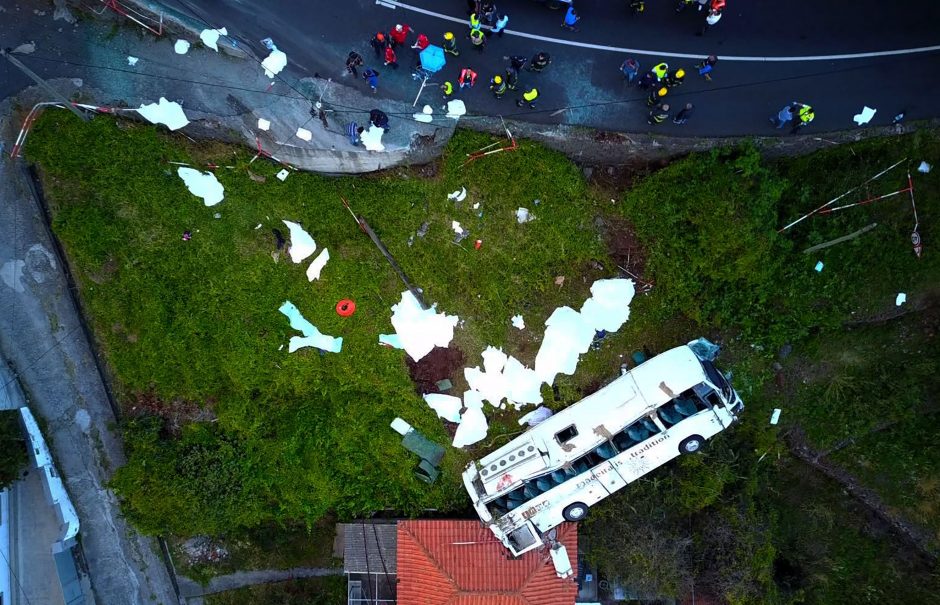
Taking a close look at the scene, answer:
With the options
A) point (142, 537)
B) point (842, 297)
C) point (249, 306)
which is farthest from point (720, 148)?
point (142, 537)

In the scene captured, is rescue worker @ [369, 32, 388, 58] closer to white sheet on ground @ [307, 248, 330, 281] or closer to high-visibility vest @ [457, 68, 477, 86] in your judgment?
high-visibility vest @ [457, 68, 477, 86]

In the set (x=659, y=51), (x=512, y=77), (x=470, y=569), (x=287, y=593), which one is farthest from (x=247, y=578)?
(x=659, y=51)

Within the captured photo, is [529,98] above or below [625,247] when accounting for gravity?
above

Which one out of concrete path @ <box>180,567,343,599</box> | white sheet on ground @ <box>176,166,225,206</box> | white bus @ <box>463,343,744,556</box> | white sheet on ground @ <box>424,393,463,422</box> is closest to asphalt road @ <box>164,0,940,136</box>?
white sheet on ground @ <box>176,166,225,206</box>

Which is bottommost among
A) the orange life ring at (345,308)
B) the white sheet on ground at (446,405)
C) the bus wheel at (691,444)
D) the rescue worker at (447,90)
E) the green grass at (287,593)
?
the green grass at (287,593)

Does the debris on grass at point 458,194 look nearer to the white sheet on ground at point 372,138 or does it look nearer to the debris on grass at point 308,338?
the white sheet on ground at point 372,138

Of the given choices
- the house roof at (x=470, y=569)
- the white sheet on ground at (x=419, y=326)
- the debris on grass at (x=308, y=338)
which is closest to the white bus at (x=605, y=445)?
the house roof at (x=470, y=569)

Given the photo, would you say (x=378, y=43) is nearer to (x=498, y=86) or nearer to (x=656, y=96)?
(x=498, y=86)

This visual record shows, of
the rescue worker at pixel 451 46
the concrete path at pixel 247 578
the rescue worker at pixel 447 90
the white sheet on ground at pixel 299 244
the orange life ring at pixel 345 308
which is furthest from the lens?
the concrete path at pixel 247 578
